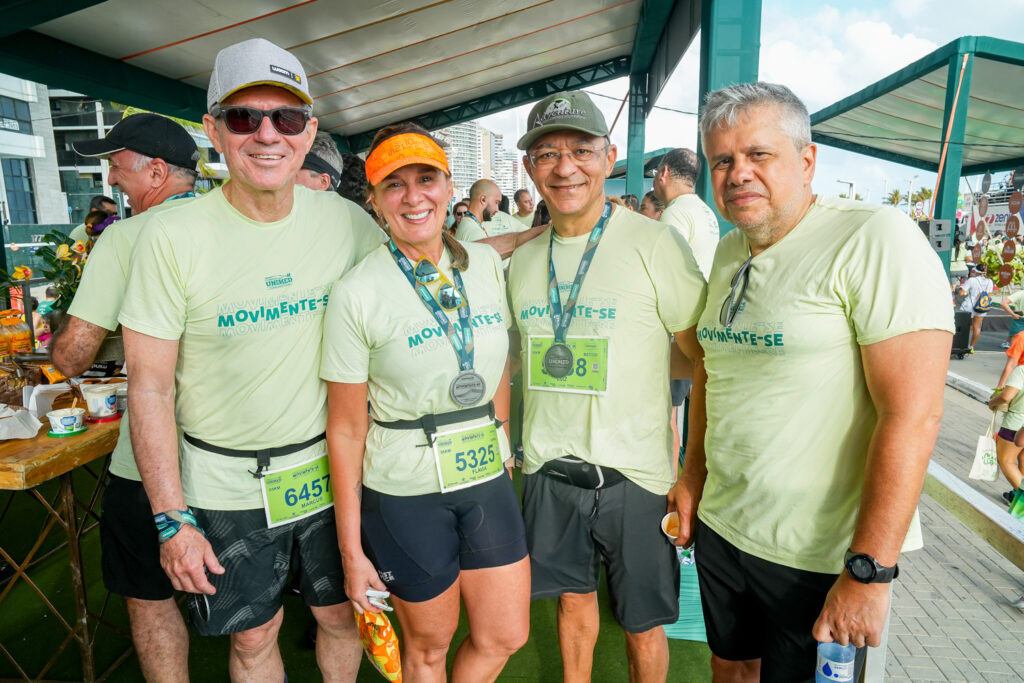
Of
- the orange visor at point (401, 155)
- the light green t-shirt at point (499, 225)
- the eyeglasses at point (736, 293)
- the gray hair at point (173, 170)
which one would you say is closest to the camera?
the eyeglasses at point (736, 293)

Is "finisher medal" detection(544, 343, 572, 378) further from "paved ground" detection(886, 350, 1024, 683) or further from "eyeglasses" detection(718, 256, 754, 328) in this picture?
"paved ground" detection(886, 350, 1024, 683)

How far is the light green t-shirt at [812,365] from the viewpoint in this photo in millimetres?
1223

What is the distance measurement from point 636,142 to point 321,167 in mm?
10895

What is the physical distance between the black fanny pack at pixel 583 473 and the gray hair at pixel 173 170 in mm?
1711

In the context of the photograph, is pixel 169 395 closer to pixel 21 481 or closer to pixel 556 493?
pixel 21 481

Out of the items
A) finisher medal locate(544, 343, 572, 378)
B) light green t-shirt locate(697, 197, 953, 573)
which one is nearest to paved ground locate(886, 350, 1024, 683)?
light green t-shirt locate(697, 197, 953, 573)

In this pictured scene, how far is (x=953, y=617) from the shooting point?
3055 millimetres

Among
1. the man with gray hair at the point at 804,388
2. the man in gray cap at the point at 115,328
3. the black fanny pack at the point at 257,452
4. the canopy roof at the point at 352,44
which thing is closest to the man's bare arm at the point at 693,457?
the man with gray hair at the point at 804,388

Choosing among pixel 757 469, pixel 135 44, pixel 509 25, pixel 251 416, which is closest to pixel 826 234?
pixel 757 469

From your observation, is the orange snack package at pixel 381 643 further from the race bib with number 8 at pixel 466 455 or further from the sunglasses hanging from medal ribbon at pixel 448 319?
the sunglasses hanging from medal ribbon at pixel 448 319

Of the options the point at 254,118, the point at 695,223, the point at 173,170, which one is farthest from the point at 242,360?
the point at 695,223

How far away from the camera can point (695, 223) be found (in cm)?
364

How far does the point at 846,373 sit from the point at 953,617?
274 cm

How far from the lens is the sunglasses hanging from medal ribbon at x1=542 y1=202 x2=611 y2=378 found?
1759mm
